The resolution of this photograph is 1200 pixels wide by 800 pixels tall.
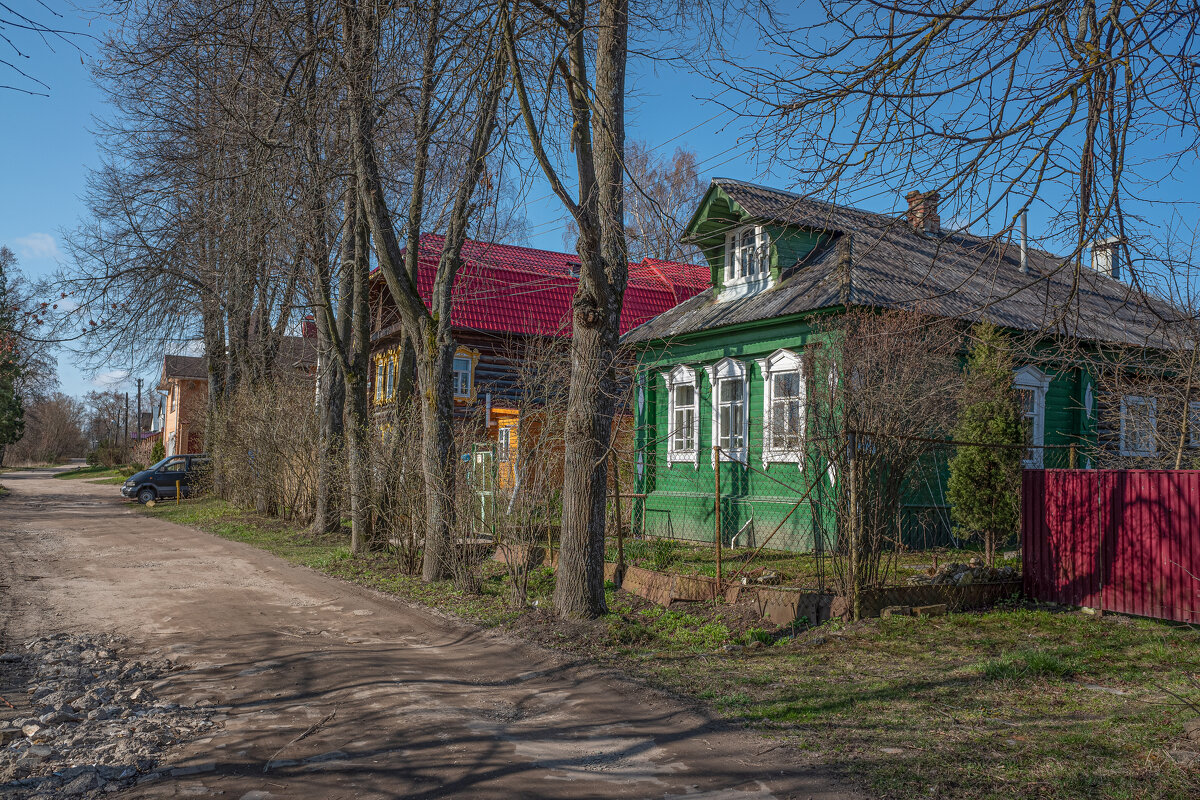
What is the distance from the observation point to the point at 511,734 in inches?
217

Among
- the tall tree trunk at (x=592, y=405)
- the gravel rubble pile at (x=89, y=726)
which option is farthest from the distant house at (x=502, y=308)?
the gravel rubble pile at (x=89, y=726)

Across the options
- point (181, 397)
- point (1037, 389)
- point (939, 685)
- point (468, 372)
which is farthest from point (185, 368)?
point (939, 685)

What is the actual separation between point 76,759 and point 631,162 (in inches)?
1269

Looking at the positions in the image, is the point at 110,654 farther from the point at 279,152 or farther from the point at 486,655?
the point at 279,152

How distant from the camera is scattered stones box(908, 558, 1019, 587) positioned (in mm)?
9445

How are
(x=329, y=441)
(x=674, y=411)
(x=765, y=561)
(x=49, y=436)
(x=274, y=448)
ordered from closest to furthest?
1. (x=765, y=561)
2. (x=329, y=441)
3. (x=674, y=411)
4. (x=274, y=448)
5. (x=49, y=436)

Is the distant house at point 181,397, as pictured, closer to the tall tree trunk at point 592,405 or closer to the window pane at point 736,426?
the window pane at point 736,426

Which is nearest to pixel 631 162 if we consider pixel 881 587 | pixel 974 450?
pixel 974 450

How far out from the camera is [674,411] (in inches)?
693

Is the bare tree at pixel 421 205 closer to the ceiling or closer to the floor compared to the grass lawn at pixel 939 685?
closer to the ceiling

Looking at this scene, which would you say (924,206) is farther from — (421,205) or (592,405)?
(421,205)

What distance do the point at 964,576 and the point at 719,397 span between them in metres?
7.39

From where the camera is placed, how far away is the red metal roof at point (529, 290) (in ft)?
79.9

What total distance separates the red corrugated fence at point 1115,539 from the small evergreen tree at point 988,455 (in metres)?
1.92
